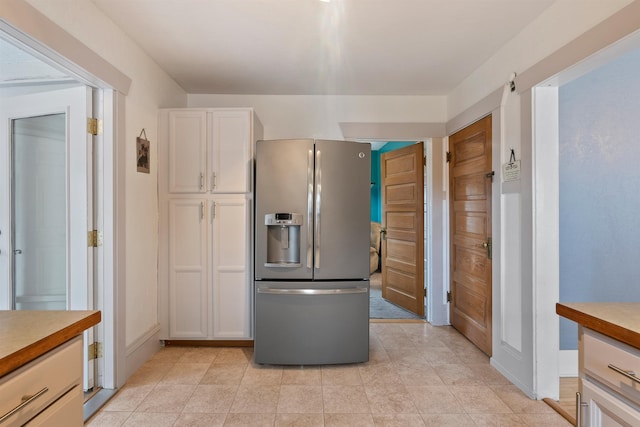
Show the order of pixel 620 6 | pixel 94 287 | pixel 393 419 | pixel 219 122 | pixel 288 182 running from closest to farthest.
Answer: pixel 620 6 < pixel 393 419 < pixel 94 287 < pixel 288 182 < pixel 219 122

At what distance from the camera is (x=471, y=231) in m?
2.96

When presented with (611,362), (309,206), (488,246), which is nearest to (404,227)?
(488,246)

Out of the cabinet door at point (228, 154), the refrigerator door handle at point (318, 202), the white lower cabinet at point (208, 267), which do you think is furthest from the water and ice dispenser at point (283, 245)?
the cabinet door at point (228, 154)

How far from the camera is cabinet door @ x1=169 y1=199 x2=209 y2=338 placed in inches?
112

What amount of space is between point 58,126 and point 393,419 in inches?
111

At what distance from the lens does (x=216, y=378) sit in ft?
7.82

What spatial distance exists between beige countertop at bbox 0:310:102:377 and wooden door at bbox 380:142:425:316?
3162 millimetres

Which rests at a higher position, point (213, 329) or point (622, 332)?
point (622, 332)

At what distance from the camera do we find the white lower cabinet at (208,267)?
2.84 m

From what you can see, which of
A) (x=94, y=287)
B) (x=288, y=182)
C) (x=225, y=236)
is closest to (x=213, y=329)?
(x=225, y=236)

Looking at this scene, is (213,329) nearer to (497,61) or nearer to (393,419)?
(393,419)

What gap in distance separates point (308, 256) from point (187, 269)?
1.11 m

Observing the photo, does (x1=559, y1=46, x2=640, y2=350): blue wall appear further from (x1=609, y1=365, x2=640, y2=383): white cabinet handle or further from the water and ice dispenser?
the water and ice dispenser

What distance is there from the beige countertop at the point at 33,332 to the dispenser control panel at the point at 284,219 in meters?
1.45
